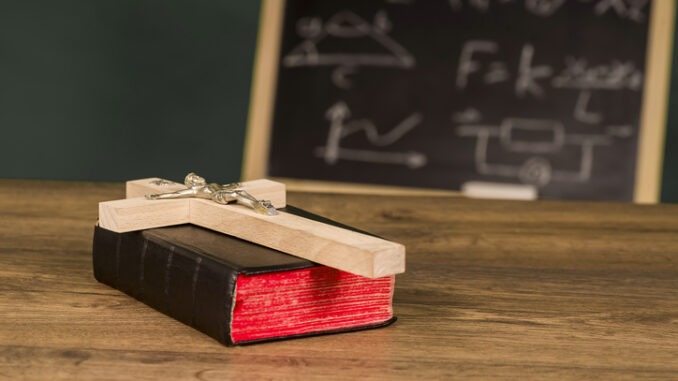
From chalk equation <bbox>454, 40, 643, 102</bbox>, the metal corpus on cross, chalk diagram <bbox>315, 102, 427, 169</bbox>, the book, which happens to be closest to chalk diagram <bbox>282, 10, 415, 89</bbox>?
chalk diagram <bbox>315, 102, 427, 169</bbox>

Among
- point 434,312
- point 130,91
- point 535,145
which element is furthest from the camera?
point 130,91

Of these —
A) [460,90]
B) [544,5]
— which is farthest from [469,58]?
[544,5]

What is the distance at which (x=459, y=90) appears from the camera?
3750mm

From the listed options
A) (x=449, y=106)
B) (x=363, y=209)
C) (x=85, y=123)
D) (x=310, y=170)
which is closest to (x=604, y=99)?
(x=449, y=106)

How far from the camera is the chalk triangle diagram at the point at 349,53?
377cm

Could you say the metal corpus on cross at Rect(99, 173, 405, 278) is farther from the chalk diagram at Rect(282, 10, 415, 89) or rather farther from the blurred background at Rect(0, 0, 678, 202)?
the blurred background at Rect(0, 0, 678, 202)

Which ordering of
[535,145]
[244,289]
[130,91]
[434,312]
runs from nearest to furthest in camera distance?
[244,289]
[434,312]
[535,145]
[130,91]

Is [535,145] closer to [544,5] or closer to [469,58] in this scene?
[469,58]

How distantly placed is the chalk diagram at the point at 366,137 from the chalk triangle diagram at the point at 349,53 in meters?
0.18

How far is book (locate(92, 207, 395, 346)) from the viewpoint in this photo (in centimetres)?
86

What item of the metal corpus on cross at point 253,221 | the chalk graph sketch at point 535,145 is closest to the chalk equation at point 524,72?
the chalk graph sketch at point 535,145

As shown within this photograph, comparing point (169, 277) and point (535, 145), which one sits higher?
point (535, 145)

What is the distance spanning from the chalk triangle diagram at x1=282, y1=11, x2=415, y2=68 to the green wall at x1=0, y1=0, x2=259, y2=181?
0.46 meters

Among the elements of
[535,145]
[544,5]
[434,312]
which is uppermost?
[544,5]
